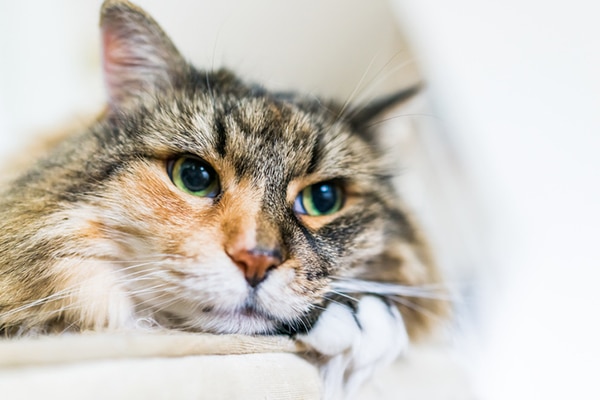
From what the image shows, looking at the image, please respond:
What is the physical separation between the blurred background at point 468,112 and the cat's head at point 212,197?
70 millimetres

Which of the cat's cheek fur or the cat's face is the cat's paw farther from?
the cat's cheek fur

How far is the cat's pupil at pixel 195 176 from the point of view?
775 mm

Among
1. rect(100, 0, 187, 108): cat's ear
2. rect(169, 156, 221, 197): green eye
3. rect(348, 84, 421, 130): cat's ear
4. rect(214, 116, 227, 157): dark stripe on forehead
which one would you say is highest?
rect(100, 0, 187, 108): cat's ear

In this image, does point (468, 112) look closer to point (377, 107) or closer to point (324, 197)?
point (377, 107)

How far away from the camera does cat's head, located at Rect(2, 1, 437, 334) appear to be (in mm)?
682

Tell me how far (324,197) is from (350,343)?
27cm

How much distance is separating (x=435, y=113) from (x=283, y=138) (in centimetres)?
57

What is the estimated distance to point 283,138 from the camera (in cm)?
80

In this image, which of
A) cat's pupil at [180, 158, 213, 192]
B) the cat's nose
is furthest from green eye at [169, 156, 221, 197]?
the cat's nose

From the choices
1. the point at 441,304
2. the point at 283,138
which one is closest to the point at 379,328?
the point at 441,304

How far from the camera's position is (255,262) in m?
0.66

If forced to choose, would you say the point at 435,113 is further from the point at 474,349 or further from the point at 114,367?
the point at 114,367

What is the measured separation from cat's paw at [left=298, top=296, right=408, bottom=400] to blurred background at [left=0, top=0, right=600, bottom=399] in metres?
0.08

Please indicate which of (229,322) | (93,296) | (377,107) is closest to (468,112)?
(377,107)
